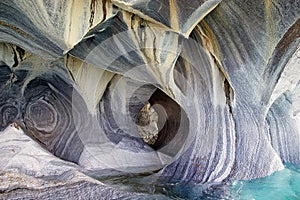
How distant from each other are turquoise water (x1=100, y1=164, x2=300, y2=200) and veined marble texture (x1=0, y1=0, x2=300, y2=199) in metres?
0.03

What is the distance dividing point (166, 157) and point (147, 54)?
1.67 ft

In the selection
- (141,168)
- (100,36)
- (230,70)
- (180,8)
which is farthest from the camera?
(141,168)

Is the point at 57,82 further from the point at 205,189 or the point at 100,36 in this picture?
the point at 205,189

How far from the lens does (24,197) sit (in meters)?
1.22

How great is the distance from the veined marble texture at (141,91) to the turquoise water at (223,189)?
3cm

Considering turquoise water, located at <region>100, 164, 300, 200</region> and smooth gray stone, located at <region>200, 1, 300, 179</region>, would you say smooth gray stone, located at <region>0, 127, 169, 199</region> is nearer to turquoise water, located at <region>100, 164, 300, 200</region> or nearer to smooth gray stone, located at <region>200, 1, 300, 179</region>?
turquoise water, located at <region>100, 164, 300, 200</region>

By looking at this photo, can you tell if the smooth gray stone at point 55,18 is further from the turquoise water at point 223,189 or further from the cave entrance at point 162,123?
the cave entrance at point 162,123

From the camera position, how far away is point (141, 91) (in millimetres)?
1791

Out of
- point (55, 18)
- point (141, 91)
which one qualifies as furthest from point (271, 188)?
point (55, 18)

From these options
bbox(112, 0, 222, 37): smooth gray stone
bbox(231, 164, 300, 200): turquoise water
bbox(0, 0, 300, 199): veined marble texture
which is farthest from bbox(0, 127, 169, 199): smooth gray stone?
bbox(112, 0, 222, 37): smooth gray stone

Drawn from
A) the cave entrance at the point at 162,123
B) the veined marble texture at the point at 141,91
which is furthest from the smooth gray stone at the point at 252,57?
the cave entrance at the point at 162,123

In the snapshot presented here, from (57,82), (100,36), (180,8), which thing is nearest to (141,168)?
(57,82)

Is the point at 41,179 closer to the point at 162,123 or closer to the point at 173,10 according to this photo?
the point at 173,10

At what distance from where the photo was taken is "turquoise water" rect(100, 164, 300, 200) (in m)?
1.39
